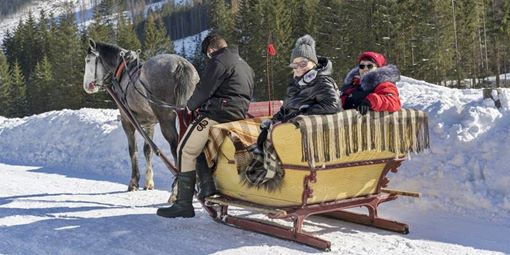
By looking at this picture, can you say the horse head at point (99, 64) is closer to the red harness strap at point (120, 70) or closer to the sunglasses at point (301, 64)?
the red harness strap at point (120, 70)

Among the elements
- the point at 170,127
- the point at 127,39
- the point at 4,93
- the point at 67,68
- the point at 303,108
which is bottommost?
the point at 170,127

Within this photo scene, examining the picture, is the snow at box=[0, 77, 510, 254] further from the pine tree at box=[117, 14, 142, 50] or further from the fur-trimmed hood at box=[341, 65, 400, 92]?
the pine tree at box=[117, 14, 142, 50]

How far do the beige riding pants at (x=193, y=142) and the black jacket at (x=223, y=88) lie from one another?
0.34 feet

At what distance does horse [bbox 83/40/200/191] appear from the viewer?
730 cm

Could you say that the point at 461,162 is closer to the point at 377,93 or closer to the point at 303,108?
the point at 377,93

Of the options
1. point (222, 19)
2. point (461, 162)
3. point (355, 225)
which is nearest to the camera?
point (355, 225)

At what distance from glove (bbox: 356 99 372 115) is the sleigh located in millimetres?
56

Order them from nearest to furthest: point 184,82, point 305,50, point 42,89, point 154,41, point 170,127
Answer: point 305,50 < point 184,82 < point 170,127 < point 154,41 < point 42,89

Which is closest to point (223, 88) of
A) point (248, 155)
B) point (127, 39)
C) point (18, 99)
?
point (248, 155)

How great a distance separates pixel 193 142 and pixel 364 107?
186cm

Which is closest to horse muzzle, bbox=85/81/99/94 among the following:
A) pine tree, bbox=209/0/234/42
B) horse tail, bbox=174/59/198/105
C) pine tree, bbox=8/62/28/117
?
horse tail, bbox=174/59/198/105

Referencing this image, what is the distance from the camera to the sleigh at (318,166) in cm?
452

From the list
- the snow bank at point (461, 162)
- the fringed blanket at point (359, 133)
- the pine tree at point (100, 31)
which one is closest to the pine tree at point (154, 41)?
the pine tree at point (100, 31)

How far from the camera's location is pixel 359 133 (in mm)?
4664
